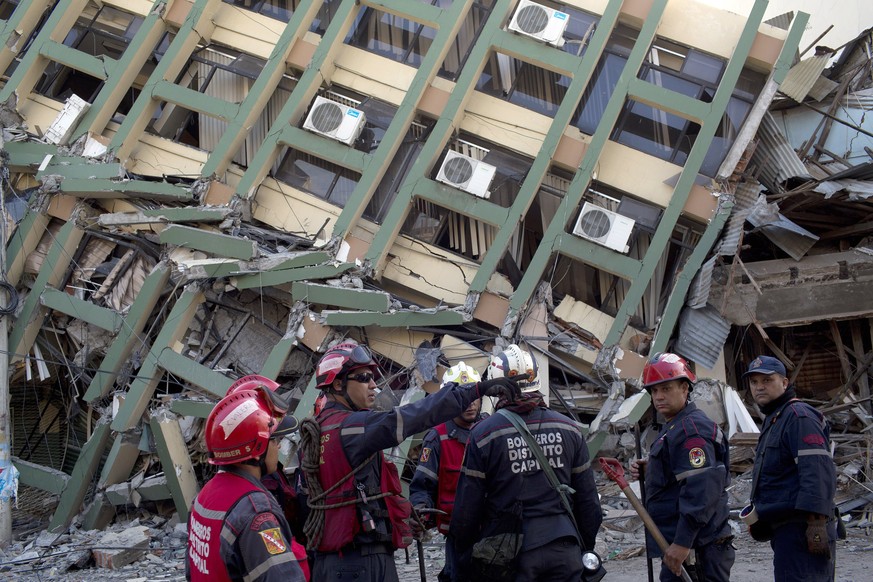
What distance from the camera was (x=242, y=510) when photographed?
11.6 feet

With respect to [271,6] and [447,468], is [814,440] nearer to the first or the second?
[447,468]

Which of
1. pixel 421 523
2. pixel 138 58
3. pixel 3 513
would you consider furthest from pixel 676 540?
pixel 138 58

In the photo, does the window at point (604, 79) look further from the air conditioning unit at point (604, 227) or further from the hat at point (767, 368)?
the hat at point (767, 368)

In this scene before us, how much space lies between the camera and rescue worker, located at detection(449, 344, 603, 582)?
5.23m

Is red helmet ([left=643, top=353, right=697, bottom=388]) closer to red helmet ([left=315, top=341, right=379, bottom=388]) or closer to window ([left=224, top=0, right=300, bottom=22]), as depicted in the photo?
red helmet ([left=315, top=341, right=379, bottom=388])

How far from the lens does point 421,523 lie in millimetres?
5852

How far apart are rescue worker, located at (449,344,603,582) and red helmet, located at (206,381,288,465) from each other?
1891mm

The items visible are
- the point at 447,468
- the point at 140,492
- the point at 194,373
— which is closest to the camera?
the point at 447,468

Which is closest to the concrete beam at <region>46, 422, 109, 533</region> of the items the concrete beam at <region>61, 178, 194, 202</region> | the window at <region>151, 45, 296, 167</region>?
the concrete beam at <region>61, 178, 194, 202</region>

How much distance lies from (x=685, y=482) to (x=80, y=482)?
9.90m

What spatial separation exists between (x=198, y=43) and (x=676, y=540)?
1216 centimetres

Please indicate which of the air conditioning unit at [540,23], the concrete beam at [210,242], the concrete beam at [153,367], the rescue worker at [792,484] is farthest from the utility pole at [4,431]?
the rescue worker at [792,484]

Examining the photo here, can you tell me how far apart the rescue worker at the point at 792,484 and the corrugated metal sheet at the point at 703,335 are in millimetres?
6423

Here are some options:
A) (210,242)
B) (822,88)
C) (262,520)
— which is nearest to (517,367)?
(262,520)
